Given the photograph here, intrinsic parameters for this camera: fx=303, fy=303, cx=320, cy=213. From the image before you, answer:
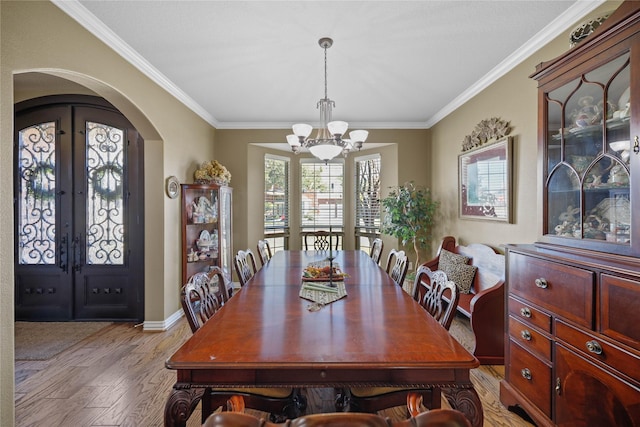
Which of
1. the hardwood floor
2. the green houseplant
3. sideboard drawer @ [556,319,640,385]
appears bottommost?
the hardwood floor

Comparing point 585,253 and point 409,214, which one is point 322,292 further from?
point 409,214

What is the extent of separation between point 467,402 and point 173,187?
3457 millimetres

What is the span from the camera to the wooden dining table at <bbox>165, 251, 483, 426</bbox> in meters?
1.09

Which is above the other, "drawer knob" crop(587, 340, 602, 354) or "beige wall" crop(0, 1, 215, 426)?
"beige wall" crop(0, 1, 215, 426)

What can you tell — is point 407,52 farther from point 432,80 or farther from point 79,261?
point 79,261

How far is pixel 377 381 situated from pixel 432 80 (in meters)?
3.17

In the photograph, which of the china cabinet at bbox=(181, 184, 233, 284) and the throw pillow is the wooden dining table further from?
the china cabinet at bbox=(181, 184, 233, 284)

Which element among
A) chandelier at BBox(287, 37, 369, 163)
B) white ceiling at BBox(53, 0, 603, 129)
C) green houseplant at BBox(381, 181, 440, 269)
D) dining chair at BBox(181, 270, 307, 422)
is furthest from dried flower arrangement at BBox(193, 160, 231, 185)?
dining chair at BBox(181, 270, 307, 422)

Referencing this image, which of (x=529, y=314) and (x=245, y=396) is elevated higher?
(x=529, y=314)

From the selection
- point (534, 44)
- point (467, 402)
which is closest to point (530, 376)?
point (467, 402)

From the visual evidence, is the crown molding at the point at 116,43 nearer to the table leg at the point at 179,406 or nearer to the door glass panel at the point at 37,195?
the door glass panel at the point at 37,195

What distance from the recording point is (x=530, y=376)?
1.79 meters

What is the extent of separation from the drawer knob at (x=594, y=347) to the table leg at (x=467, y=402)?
712mm

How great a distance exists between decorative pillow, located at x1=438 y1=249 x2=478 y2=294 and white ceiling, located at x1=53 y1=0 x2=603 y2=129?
76.5 inches
